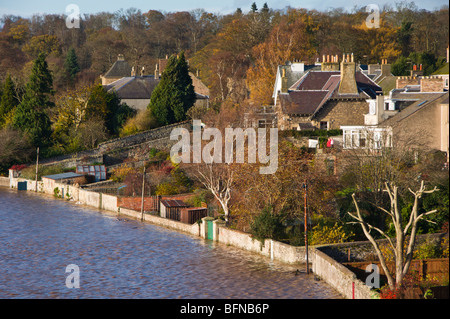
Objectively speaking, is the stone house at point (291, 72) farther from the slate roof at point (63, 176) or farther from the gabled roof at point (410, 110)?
the slate roof at point (63, 176)

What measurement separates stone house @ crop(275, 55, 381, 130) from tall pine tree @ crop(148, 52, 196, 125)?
40.0ft

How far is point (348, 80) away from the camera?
2096 inches

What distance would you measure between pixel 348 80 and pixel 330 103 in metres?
2.38

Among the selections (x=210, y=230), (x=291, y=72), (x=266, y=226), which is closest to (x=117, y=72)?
(x=291, y=72)

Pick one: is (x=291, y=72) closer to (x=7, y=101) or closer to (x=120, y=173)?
(x=120, y=173)

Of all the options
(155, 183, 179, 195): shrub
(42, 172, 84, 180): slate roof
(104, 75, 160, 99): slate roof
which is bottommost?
(155, 183, 179, 195): shrub

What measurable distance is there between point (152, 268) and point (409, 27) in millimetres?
65458

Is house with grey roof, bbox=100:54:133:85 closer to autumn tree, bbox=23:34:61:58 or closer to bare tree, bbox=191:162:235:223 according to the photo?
autumn tree, bbox=23:34:61:58

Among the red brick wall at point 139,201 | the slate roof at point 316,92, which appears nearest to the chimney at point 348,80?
the slate roof at point 316,92

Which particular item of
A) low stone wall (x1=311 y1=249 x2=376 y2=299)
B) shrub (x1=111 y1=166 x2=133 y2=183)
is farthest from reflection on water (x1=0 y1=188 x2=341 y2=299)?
shrub (x1=111 y1=166 x2=133 y2=183)

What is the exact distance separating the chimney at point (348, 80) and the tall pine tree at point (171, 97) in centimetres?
1766

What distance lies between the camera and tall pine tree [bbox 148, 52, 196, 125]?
211ft
